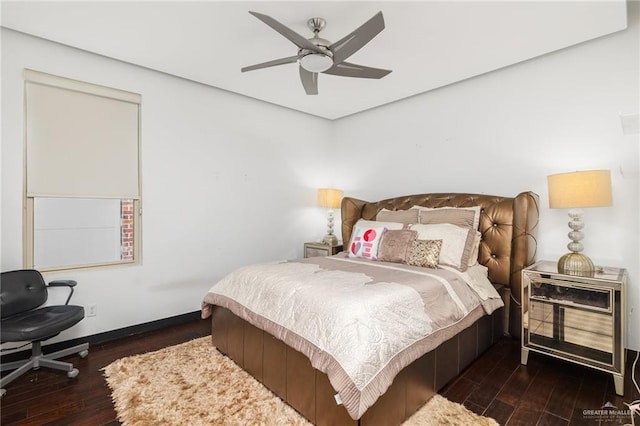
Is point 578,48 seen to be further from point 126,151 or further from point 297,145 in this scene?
point 126,151

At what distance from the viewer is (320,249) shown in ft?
13.9

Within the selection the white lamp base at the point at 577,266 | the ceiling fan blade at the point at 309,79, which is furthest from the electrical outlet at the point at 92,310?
the white lamp base at the point at 577,266

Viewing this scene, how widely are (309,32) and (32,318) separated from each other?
3.05m

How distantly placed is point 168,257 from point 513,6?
3.75 meters

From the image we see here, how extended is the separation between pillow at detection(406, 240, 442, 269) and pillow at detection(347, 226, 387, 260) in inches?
14.6

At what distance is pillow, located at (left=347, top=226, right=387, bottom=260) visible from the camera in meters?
2.96

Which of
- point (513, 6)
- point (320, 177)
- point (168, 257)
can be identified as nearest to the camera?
point (513, 6)

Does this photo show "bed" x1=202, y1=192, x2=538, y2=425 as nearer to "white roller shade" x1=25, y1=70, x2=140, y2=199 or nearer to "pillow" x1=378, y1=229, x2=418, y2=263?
"pillow" x1=378, y1=229, x2=418, y2=263

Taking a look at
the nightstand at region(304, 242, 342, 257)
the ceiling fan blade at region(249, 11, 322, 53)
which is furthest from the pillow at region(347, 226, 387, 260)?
the ceiling fan blade at region(249, 11, 322, 53)

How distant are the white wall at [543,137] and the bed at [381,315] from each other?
1.02 feet

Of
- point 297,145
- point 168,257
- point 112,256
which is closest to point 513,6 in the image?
point 297,145

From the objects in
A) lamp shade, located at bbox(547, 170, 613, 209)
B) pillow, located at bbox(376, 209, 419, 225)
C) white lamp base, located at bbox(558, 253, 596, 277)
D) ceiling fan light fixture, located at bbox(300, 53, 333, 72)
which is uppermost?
ceiling fan light fixture, located at bbox(300, 53, 333, 72)

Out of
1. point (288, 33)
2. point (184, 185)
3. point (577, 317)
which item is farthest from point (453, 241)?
point (184, 185)

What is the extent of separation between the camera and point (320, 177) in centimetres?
490
